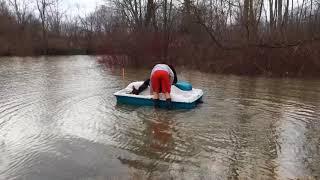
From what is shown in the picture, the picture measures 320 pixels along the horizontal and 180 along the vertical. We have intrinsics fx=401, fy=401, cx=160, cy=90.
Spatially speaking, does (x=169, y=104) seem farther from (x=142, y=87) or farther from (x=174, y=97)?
(x=142, y=87)

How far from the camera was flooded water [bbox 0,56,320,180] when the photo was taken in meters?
6.47

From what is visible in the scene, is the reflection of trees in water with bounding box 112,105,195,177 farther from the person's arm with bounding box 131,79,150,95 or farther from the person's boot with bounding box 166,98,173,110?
the person's arm with bounding box 131,79,150,95

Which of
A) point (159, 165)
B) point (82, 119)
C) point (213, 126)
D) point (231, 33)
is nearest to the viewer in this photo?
point (159, 165)

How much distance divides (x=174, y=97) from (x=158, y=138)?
9.73ft

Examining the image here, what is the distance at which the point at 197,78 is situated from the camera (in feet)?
65.8

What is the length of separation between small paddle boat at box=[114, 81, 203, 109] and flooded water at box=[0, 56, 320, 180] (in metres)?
0.27

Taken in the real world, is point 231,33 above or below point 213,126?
above

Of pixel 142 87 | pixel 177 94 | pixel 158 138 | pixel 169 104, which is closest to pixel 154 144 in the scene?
pixel 158 138

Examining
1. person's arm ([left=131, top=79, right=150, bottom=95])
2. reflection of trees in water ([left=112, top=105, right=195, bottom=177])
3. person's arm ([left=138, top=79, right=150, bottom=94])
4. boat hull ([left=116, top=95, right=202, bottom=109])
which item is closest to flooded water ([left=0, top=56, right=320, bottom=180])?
reflection of trees in water ([left=112, top=105, right=195, bottom=177])

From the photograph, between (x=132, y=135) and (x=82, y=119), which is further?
(x=82, y=119)

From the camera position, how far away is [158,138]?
8.38 m

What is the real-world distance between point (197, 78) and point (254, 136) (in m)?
11.7

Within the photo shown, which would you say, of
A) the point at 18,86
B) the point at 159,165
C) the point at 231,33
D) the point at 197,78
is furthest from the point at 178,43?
the point at 159,165

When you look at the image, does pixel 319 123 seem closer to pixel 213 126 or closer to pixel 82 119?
pixel 213 126
